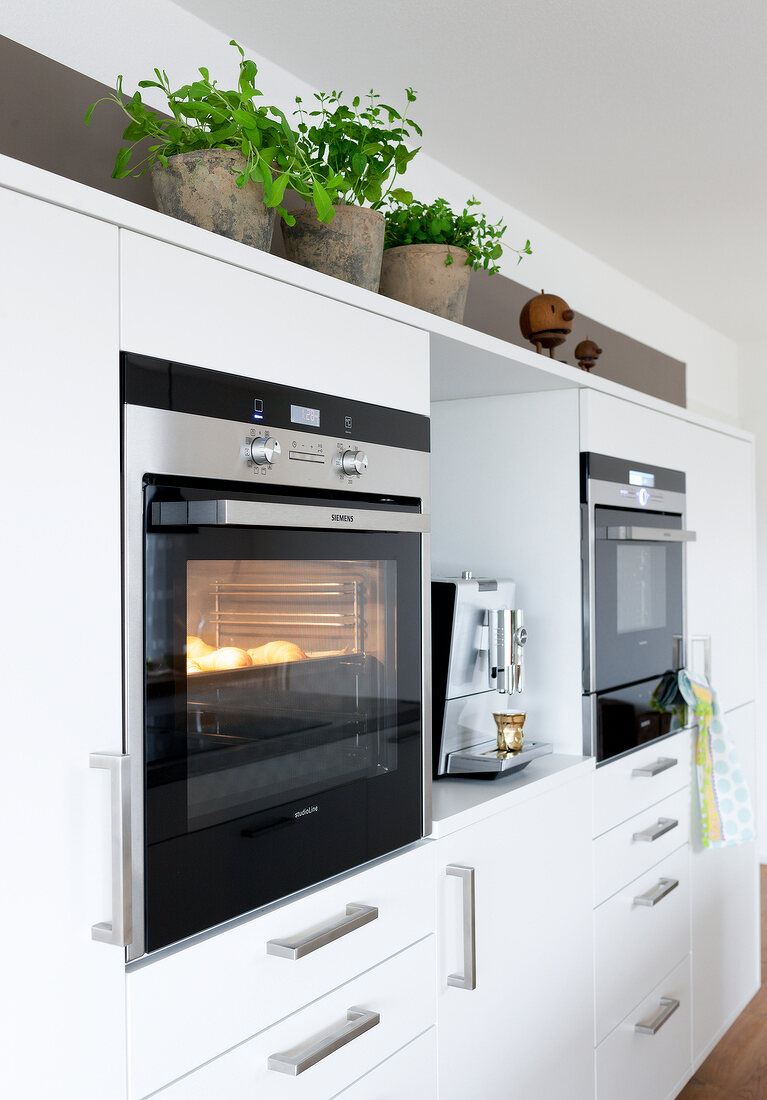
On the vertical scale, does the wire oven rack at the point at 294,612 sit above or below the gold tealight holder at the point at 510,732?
above

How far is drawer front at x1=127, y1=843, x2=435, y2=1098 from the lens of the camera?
3.78ft

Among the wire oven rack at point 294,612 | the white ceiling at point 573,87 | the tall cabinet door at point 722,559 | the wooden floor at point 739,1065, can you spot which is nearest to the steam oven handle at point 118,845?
the wire oven rack at point 294,612

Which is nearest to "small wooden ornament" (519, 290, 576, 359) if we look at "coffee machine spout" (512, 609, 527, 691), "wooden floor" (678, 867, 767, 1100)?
"coffee machine spout" (512, 609, 527, 691)

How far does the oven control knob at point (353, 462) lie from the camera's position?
1.46 metres

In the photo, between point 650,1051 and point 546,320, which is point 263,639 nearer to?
point 546,320

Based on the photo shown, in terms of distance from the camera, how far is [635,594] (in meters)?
2.52

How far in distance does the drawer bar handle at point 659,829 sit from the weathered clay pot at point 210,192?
1.75 m

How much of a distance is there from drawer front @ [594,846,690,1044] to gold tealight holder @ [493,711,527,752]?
18.2 inches

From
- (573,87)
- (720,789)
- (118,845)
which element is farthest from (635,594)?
(118,845)

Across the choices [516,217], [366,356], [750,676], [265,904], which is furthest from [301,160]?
[750,676]

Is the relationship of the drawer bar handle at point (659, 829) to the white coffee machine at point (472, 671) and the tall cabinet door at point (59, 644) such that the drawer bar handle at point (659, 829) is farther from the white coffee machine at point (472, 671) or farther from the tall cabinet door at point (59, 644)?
the tall cabinet door at point (59, 644)

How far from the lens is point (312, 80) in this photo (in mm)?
2223

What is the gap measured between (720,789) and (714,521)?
79 centimetres

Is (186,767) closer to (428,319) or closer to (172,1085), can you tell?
(172,1085)
